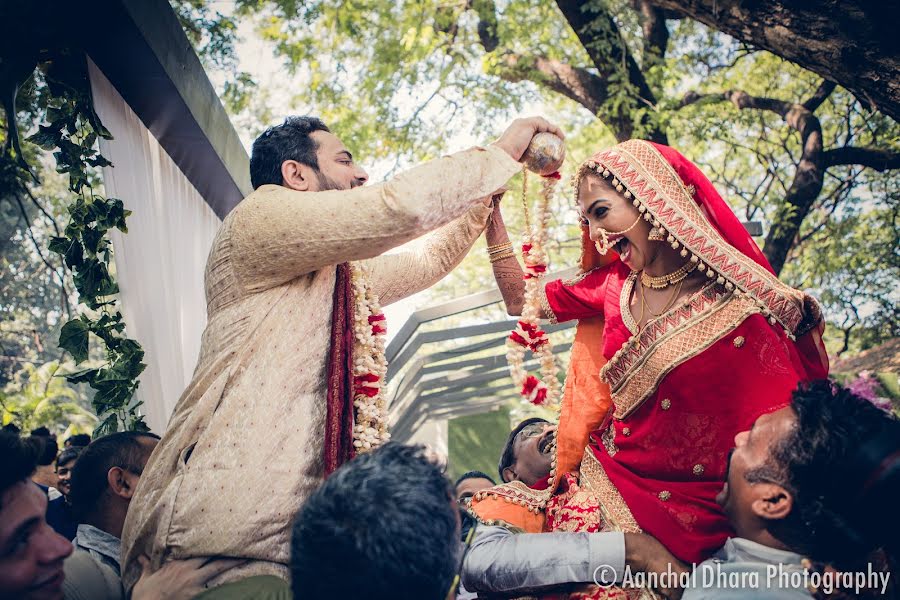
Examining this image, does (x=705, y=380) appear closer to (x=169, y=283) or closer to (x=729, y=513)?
(x=729, y=513)

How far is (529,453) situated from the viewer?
417cm

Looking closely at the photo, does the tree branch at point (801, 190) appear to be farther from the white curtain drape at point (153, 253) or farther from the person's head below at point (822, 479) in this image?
the person's head below at point (822, 479)

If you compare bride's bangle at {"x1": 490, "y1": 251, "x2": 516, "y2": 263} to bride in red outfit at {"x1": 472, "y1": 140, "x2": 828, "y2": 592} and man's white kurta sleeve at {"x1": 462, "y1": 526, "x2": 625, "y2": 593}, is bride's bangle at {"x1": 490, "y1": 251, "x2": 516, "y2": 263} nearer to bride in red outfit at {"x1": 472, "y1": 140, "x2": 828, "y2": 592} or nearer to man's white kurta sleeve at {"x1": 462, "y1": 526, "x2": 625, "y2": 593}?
bride in red outfit at {"x1": 472, "y1": 140, "x2": 828, "y2": 592}

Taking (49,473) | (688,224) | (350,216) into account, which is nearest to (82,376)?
(350,216)

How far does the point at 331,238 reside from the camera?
7.48 ft

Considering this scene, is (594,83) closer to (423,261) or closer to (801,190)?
(801,190)

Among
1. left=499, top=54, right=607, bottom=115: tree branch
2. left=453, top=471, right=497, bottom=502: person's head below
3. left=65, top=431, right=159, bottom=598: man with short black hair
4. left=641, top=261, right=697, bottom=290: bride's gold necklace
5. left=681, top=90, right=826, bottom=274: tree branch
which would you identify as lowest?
left=65, top=431, right=159, bottom=598: man with short black hair

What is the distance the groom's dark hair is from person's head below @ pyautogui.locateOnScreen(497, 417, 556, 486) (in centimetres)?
214

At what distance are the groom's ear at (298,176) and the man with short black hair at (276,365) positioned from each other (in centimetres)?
15

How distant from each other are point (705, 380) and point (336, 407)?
134 centimetres

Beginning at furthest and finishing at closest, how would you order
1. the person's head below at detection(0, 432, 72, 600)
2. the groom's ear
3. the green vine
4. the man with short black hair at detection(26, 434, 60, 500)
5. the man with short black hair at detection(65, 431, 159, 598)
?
the man with short black hair at detection(26, 434, 60, 500) < the man with short black hair at detection(65, 431, 159, 598) < the green vine < the groom's ear < the person's head below at detection(0, 432, 72, 600)

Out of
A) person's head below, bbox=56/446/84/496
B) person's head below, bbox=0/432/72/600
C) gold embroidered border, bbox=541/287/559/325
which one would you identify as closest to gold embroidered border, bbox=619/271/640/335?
gold embroidered border, bbox=541/287/559/325

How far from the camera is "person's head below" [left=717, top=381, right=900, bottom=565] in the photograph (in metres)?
1.94

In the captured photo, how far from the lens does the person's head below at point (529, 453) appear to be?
13.3 feet
